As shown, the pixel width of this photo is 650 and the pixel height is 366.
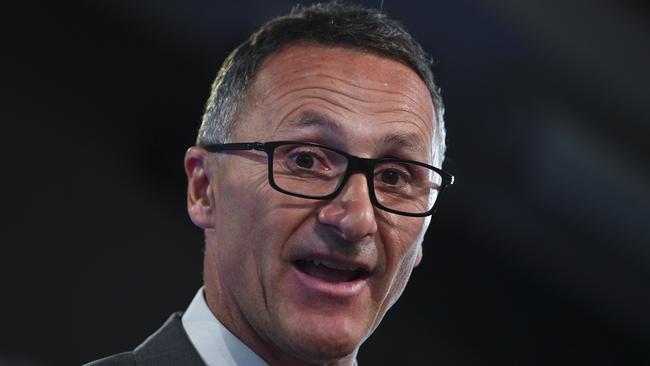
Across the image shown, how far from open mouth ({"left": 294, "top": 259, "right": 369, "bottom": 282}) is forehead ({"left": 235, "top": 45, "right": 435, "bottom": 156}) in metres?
0.25

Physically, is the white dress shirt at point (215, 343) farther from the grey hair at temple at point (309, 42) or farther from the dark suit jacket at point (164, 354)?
the grey hair at temple at point (309, 42)

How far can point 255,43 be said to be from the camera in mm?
1843

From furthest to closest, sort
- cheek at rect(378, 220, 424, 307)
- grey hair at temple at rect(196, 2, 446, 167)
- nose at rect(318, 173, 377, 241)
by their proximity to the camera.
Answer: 1. grey hair at temple at rect(196, 2, 446, 167)
2. cheek at rect(378, 220, 424, 307)
3. nose at rect(318, 173, 377, 241)

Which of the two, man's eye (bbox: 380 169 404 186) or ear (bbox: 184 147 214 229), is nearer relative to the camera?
man's eye (bbox: 380 169 404 186)

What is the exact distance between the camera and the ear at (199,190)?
1.79 metres

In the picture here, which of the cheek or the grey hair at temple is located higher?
the grey hair at temple

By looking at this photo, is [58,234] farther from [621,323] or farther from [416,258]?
[621,323]

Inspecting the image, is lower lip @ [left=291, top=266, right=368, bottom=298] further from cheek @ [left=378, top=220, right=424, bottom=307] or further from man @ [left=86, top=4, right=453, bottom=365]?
cheek @ [left=378, top=220, right=424, bottom=307]

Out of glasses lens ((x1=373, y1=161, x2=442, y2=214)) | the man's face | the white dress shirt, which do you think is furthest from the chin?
glasses lens ((x1=373, y1=161, x2=442, y2=214))

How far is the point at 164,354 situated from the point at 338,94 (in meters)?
0.61

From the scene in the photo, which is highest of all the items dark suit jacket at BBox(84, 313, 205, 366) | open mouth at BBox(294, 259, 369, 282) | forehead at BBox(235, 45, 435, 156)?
forehead at BBox(235, 45, 435, 156)

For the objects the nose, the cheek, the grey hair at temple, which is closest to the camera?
→ the nose

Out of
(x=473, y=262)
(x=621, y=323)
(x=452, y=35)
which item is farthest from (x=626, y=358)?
(x=452, y=35)

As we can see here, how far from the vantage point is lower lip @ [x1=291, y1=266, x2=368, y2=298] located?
1.57 meters
